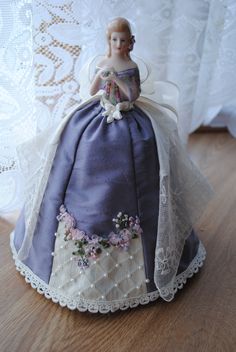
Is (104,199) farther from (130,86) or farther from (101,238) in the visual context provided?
(130,86)

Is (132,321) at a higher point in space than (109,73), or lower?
lower

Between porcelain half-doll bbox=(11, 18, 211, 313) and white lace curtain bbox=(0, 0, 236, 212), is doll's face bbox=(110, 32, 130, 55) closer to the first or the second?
porcelain half-doll bbox=(11, 18, 211, 313)

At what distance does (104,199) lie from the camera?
711 millimetres

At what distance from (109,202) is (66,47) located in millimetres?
372

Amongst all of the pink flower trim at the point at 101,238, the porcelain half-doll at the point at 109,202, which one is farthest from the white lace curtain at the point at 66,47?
the pink flower trim at the point at 101,238

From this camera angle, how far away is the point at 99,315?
75 cm

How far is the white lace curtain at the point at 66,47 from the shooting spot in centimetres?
76

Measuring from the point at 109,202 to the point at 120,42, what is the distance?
30 centimetres

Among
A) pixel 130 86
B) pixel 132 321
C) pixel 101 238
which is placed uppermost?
pixel 130 86

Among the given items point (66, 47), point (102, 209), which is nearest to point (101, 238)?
point (102, 209)

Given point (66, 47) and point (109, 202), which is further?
point (66, 47)

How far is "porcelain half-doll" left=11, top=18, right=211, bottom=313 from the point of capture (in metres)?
0.71

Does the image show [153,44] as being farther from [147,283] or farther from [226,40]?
[147,283]

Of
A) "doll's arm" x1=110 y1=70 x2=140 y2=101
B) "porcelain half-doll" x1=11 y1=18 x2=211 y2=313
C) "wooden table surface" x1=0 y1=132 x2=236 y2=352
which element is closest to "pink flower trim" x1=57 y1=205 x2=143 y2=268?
"porcelain half-doll" x1=11 y1=18 x2=211 y2=313
